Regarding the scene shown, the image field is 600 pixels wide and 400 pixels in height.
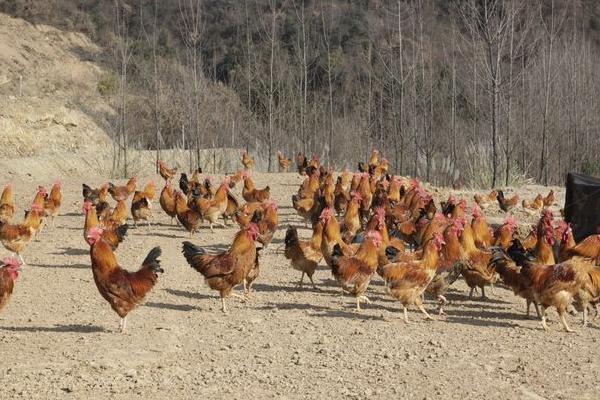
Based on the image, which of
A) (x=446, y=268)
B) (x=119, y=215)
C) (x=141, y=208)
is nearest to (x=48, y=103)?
(x=141, y=208)

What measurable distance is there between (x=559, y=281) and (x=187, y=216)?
7569 millimetres

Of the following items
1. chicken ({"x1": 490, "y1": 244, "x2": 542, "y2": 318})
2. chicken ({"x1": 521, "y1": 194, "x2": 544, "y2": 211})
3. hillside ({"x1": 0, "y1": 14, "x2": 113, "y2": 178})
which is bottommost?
chicken ({"x1": 490, "y1": 244, "x2": 542, "y2": 318})

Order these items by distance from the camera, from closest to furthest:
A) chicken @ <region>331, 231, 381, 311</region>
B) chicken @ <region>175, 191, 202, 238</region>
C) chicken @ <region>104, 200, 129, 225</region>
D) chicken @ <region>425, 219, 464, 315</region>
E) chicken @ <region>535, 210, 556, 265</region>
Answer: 1. chicken @ <region>331, 231, 381, 311</region>
2. chicken @ <region>425, 219, 464, 315</region>
3. chicken @ <region>535, 210, 556, 265</region>
4. chicken @ <region>104, 200, 129, 225</region>
5. chicken @ <region>175, 191, 202, 238</region>

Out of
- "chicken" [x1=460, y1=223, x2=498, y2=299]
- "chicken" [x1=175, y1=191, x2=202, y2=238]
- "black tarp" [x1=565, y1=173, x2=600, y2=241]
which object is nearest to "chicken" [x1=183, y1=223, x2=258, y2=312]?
"chicken" [x1=460, y1=223, x2=498, y2=299]

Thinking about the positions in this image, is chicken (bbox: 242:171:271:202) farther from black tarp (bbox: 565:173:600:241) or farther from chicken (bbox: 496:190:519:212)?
black tarp (bbox: 565:173:600:241)

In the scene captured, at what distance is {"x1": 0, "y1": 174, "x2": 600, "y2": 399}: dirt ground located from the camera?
710 cm

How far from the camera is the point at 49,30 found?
5644 centimetres

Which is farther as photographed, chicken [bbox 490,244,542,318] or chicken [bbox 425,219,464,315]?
chicken [bbox 425,219,464,315]

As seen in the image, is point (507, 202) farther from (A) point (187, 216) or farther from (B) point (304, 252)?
(B) point (304, 252)

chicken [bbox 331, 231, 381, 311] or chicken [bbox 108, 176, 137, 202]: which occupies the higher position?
chicken [bbox 108, 176, 137, 202]

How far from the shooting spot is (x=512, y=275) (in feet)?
31.2

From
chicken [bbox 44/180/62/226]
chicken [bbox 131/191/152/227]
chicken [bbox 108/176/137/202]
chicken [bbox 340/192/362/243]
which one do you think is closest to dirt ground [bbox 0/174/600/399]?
chicken [bbox 340/192/362/243]

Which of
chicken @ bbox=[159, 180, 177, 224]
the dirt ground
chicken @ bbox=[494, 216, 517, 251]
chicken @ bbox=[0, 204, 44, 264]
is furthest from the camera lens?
chicken @ bbox=[159, 180, 177, 224]

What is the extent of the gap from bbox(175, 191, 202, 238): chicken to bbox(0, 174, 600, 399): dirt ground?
Result: 2.84 metres
